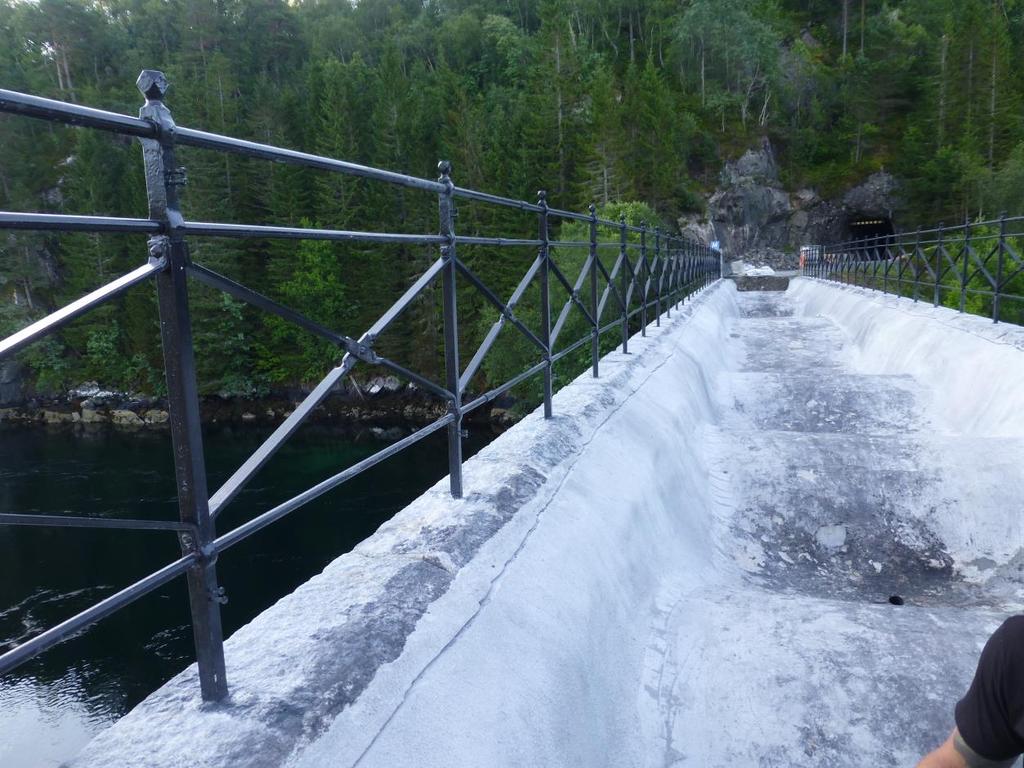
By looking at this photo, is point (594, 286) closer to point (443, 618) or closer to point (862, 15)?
point (443, 618)

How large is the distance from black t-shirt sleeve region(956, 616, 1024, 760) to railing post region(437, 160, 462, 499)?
5.56 feet

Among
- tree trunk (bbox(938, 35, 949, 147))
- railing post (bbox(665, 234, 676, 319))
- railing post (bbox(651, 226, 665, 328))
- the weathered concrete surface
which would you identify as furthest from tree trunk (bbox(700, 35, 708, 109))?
the weathered concrete surface

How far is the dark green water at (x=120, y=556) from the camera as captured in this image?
11.6 m

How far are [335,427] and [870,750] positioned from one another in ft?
103

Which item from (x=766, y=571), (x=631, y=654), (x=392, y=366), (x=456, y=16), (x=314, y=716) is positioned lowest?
(x=766, y=571)

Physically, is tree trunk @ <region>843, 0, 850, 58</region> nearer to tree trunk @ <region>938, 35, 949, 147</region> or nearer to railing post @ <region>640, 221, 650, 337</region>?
tree trunk @ <region>938, 35, 949, 147</region>

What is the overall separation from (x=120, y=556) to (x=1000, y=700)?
18209 mm

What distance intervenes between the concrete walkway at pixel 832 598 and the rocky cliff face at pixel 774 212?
39697 mm

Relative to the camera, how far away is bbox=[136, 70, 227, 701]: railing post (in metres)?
1.33

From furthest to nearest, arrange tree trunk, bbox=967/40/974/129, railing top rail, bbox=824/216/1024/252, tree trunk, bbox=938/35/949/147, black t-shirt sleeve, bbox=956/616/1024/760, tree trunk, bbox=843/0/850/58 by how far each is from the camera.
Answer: tree trunk, bbox=843/0/850/58
tree trunk, bbox=938/35/949/147
tree trunk, bbox=967/40/974/129
railing top rail, bbox=824/216/1024/252
black t-shirt sleeve, bbox=956/616/1024/760

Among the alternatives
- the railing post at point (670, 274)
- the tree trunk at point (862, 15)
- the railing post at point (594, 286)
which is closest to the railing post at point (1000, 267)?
the railing post at point (670, 274)

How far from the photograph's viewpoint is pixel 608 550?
296cm

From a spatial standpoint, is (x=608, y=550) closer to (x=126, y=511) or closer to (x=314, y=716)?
(x=314, y=716)

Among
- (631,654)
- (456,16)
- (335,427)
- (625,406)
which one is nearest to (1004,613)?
(631,654)
